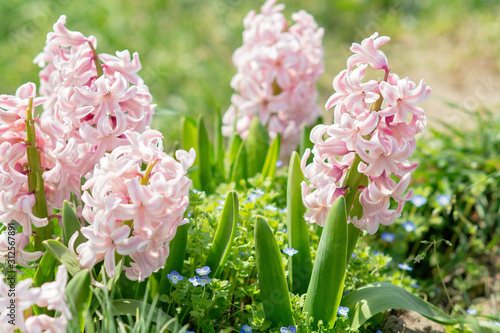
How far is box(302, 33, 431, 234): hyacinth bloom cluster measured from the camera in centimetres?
138

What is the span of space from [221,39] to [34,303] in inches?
173

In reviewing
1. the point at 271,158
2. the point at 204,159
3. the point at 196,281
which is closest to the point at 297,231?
the point at 196,281

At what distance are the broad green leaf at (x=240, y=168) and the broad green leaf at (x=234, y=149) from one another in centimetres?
10

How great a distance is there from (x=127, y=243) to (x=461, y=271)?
1735mm

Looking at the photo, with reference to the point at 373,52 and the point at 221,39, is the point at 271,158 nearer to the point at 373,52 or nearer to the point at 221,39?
the point at 373,52

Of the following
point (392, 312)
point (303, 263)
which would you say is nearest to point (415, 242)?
point (392, 312)

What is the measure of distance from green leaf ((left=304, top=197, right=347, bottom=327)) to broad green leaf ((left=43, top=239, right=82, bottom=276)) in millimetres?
614

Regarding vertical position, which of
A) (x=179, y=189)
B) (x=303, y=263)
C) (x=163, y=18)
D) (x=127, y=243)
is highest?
(x=163, y=18)

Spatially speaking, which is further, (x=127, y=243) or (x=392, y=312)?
(x=392, y=312)

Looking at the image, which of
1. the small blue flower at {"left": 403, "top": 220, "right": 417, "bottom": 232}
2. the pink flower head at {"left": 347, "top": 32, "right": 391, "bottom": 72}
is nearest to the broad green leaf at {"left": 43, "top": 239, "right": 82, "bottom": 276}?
the pink flower head at {"left": 347, "top": 32, "right": 391, "bottom": 72}

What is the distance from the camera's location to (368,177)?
1534 mm

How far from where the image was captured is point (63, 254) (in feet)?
4.33

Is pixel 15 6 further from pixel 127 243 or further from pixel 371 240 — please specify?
pixel 127 243

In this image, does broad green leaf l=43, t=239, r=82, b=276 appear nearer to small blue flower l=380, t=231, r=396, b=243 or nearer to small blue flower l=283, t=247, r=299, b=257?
small blue flower l=283, t=247, r=299, b=257
